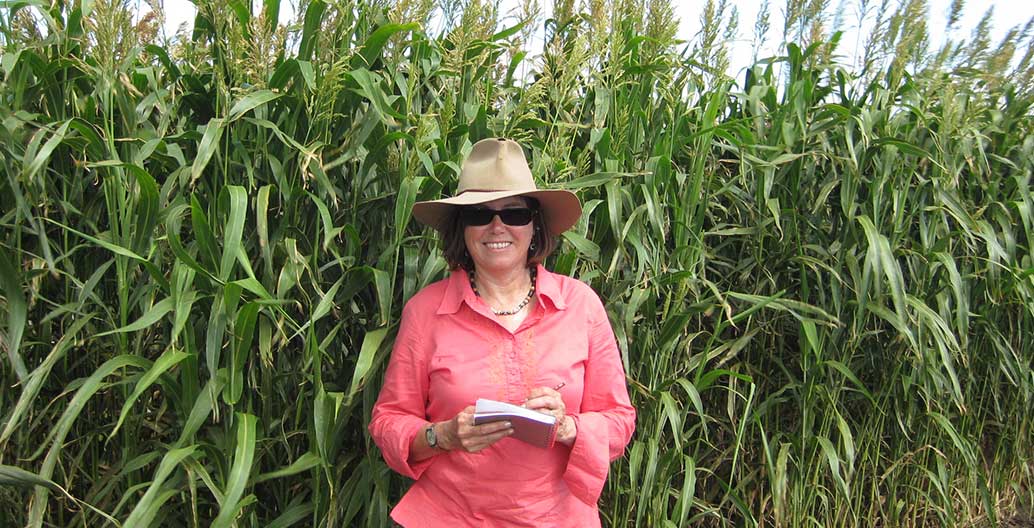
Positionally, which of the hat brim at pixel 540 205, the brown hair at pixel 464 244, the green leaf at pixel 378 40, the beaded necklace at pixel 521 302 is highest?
the green leaf at pixel 378 40

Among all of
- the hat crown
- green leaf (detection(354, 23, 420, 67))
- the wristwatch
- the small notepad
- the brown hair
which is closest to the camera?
the small notepad

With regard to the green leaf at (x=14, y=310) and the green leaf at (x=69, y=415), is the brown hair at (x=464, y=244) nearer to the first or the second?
the green leaf at (x=69, y=415)

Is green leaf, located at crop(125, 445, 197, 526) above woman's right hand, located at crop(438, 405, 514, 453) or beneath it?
beneath

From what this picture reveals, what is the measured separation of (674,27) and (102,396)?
1890 mm

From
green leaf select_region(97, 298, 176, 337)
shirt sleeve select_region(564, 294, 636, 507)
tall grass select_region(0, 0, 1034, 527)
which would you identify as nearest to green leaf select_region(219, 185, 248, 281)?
tall grass select_region(0, 0, 1034, 527)

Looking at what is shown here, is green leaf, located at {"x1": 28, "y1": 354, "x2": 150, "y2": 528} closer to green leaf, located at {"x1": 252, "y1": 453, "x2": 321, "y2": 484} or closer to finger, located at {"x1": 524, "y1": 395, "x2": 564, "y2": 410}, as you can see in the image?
green leaf, located at {"x1": 252, "y1": 453, "x2": 321, "y2": 484}

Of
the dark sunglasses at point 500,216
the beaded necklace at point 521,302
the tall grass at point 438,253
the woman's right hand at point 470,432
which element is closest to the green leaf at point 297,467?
the tall grass at point 438,253

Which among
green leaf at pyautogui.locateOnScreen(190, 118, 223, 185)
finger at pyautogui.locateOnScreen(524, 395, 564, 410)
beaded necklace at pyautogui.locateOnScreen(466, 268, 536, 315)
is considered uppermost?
green leaf at pyautogui.locateOnScreen(190, 118, 223, 185)

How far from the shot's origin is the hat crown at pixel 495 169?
1.78 meters

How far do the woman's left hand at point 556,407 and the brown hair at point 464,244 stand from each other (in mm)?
365

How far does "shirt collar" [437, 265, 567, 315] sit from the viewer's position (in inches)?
70.5

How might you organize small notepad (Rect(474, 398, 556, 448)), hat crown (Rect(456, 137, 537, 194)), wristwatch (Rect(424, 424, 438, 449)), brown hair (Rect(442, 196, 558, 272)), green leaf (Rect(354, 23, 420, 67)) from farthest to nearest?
1. green leaf (Rect(354, 23, 420, 67))
2. brown hair (Rect(442, 196, 558, 272))
3. hat crown (Rect(456, 137, 537, 194))
4. wristwatch (Rect(424, 424, 438, 449))
5. small notepad (Rect(474, 398, 556, 448))

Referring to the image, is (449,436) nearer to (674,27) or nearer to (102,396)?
(102,396)

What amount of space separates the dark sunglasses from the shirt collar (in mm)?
138
